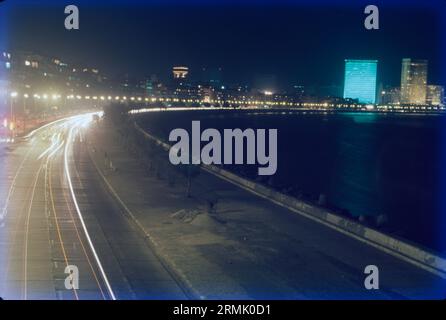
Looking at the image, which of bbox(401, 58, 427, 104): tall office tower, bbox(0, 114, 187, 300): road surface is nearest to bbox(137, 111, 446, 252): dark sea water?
bbox(0, 114, 187, 300): road surface

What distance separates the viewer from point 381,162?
183ft

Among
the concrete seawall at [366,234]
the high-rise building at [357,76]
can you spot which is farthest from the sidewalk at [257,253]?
the high-rise building at [357,76]

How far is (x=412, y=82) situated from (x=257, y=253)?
150m

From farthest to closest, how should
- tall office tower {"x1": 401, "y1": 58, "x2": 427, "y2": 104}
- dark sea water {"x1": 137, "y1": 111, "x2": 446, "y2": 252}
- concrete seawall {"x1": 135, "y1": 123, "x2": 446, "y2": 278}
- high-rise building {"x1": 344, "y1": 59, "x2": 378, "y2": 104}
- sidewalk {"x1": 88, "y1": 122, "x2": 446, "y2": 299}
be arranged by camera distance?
tall office tower {"x1": 401, "y1": 58, "x2": 427, "y2": 104}
high-rise building {"x1": 344, "y1": 59, "x2": 378, "y2": 104}
dark sea water {"x1": 137, "y1": 111, "x2": 446, "y2": 252}
concrete seawall {"x1": 135, "y1": 123, "x2": 446, "y2": 278}
sidewalk {"x1": 88, "y1": 122, "x2": 446, "y2": 299}

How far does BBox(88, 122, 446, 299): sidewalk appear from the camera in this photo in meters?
9.38

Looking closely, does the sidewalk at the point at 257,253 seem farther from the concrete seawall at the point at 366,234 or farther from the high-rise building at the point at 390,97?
the high-rise building at the point at 390,97

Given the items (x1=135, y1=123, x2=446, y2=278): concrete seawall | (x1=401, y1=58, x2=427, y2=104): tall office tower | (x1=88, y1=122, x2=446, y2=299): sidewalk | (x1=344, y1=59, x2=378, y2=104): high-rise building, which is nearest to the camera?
(x1=88, y1=122, x2=446, y2=299): sidewalk

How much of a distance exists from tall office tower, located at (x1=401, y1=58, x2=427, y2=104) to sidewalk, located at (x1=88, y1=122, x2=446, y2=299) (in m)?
140

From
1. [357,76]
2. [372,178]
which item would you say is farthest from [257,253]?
[357,76]

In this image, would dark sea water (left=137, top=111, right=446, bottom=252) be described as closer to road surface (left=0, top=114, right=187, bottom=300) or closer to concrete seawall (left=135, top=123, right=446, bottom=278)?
concrete seawall (left=135, top=123, right=446, bottom=278)

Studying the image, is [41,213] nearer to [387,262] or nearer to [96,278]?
[96,278]

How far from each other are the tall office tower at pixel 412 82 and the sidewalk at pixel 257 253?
140404mm

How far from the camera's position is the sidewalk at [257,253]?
938cm
